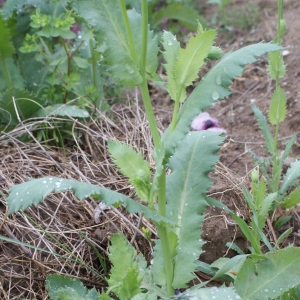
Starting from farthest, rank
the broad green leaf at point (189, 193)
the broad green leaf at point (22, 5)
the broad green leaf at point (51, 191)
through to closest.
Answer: the broad green leaf at point (22, 5) → the broad green leaf at point (189, 193) → the broad green leaf at point (51, 191)

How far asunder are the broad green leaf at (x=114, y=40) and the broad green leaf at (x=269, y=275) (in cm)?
70

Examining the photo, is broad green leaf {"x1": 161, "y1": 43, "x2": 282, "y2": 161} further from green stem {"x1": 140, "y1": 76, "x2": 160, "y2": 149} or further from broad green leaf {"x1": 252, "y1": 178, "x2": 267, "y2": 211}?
broad green leaf {"x1": 252, "y1": 178, "x2": 267, "y2": 211}

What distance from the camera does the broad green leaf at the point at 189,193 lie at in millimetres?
1518

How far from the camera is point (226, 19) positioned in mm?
4059

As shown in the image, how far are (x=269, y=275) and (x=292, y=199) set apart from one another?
0.58m

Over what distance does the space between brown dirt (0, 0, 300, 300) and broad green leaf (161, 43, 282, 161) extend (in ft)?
2.07

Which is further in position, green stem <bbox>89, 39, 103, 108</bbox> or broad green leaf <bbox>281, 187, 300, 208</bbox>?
green stem <bbox>89, 39, 103, 108</bbox>

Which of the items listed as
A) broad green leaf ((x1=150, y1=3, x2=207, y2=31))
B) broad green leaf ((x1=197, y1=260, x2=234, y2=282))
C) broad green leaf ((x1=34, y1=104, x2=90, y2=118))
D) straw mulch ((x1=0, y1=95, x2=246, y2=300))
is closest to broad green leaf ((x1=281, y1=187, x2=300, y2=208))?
straw mulch ((x1=0, y1=95, x2=246, y2=300))

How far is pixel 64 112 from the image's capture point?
2.37m

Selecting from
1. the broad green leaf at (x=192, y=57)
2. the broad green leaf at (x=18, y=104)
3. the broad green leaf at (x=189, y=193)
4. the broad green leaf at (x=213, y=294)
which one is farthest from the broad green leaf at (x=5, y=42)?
the broad green leaf at (x=213, y=294)

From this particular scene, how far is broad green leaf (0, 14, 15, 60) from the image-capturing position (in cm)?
245

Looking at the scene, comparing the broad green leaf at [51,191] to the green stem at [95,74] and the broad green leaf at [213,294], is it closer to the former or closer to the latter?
the broad green leaf at [213,294]

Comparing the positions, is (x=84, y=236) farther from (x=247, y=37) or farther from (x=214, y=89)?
(x=247, y=37)

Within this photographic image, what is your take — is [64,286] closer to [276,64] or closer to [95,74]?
[276,64]
